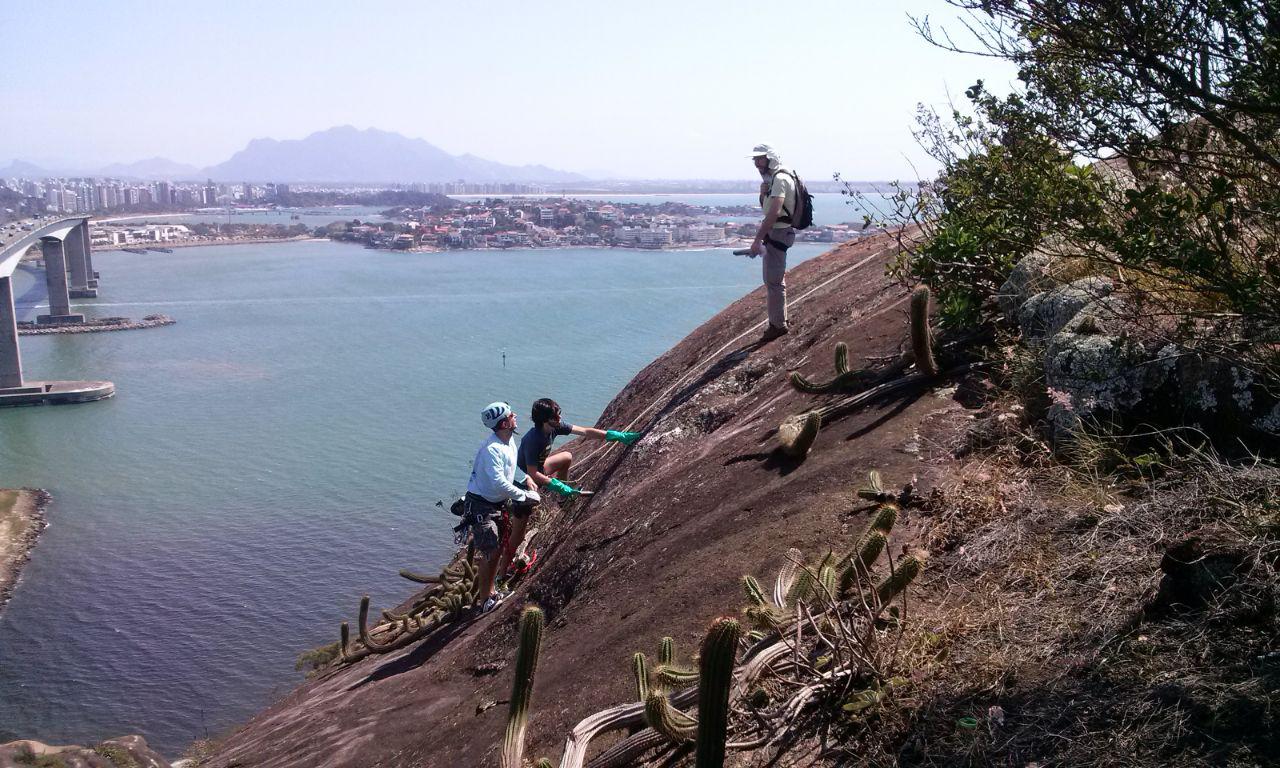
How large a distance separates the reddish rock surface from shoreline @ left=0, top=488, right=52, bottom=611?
19.9 m

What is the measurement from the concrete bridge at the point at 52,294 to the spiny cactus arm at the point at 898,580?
1976 inches

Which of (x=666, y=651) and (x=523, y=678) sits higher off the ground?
(x=666, y=651)

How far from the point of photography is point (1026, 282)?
7594 millimetres

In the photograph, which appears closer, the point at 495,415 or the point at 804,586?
the point at 804,586

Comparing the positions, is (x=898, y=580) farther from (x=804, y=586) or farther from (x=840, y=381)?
(x=840, y=381)

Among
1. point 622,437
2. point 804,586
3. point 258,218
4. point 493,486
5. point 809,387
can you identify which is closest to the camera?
point 804,586

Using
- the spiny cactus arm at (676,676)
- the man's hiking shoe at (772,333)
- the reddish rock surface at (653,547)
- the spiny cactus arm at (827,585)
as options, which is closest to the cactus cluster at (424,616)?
the reddish rock surface at (653,547)

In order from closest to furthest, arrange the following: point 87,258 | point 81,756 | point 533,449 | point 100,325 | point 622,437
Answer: point 533,449 → point 622,437 → point 81,756 → point 100,325 → point 87,258

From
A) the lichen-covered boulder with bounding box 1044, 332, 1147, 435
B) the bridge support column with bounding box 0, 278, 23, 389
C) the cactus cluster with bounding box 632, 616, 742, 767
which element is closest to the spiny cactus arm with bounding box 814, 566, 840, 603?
the cactus cluster with bounding box 632, 616, 742, 767

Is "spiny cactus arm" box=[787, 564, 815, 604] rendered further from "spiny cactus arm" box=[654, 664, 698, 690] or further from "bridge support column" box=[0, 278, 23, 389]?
"bridge support column" box=[0, 278, 23, 389]

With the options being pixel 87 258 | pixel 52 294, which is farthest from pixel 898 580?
pixel 87 258

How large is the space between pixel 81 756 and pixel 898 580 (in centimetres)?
1370

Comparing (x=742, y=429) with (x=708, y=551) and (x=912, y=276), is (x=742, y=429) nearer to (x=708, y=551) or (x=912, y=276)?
(x=912, y=276)

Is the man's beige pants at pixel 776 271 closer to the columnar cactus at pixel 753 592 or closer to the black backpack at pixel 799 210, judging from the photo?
the black backpack at pixel 799 210
